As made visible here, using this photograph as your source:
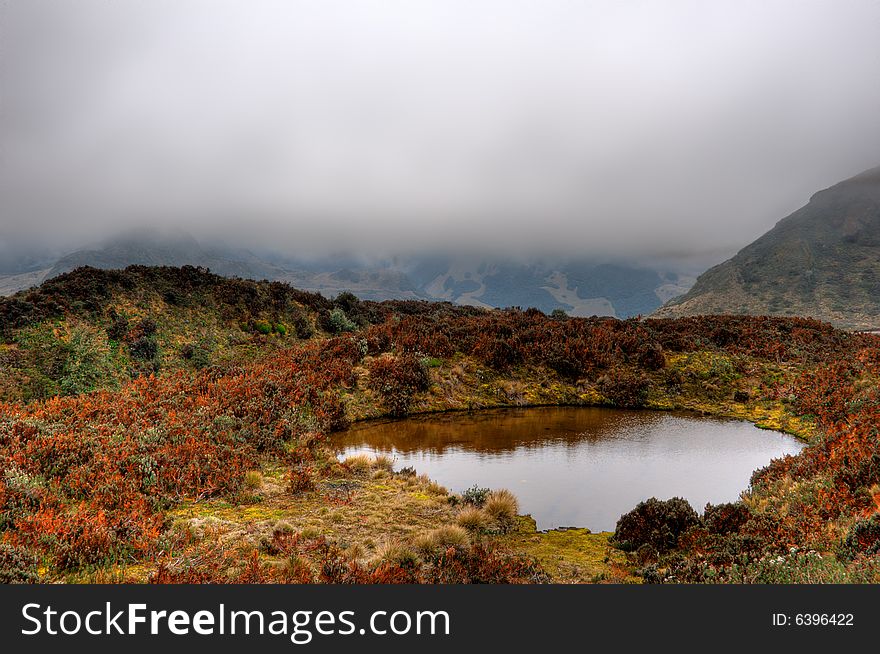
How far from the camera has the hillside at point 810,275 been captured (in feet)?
343

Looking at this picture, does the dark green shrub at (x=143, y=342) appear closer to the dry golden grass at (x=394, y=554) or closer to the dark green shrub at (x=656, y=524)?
the dry golden grass at (x=394, y=554)

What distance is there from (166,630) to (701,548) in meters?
7.15

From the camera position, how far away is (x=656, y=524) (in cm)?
766

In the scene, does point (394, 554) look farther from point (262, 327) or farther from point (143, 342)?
point (262, 327)

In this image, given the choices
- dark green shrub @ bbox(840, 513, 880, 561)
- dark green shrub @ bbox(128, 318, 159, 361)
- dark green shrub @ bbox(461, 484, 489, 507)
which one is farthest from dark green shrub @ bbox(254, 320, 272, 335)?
dark green shrub @ bbox(840, 513, 880, 561)

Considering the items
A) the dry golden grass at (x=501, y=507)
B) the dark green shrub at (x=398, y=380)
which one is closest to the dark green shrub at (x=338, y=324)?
the dark green shrub at (x=398, y=380)

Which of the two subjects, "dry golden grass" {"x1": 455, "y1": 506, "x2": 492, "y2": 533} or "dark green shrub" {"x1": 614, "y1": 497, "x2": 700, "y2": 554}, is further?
"dry golden grass" {"x1": 455, "y1": 506, "x2": 492, "y2": 533}

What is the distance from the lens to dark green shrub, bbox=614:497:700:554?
23.9ft

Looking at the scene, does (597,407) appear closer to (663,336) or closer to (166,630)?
(663,336)

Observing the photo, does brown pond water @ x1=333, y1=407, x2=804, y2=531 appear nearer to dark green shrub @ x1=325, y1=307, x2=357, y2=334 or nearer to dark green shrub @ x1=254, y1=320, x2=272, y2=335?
dark green shrub @ x1=254, y1=320, x2=272, y2=335

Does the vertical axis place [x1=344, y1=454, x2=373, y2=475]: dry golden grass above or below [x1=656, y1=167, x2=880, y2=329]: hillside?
below

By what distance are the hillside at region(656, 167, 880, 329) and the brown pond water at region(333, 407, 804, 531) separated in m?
91.9

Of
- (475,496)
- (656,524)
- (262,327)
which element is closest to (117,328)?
(262,327)

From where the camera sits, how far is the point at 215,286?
29.0 m
